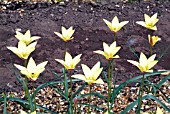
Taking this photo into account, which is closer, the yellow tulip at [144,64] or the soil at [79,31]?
the yellow tulip at [144,64]

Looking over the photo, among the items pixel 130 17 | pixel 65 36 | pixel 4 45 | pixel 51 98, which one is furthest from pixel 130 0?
pixel 65 36

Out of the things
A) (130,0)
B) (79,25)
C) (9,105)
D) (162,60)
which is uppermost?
(130,0)

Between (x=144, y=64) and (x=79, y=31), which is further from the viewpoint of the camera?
(x=79, y=31)

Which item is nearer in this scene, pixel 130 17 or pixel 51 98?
pixel 51 98

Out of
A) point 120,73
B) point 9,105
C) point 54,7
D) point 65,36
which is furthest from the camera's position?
point 54,7

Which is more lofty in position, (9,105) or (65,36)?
(65,36)

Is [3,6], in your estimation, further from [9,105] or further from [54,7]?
[9,105]

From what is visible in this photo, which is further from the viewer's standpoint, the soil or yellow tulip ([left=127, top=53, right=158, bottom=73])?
the soil

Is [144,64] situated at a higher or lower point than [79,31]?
lower
